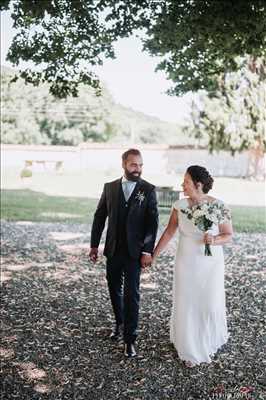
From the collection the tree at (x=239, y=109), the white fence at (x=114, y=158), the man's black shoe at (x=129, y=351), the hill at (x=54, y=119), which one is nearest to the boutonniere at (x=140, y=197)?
the man's black shoe at (x=129, y=351)

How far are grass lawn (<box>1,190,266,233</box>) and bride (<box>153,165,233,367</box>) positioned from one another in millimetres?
11004

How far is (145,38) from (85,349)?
523cm

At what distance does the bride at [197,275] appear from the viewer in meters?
5.21

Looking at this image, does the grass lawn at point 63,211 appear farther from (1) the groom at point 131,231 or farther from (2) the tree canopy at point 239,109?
(1) the groom at point 131,231

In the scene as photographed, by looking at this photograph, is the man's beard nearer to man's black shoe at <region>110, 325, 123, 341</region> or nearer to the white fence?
man's black shoe at <region>110, 325, 123, 341</region>

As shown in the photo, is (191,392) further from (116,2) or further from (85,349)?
(116,2)

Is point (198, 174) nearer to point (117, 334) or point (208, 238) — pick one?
point (208, 238)

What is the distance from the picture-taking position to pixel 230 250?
1234cm

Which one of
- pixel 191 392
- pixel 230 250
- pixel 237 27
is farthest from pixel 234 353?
pixel 230 250

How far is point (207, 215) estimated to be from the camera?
5117 millimetres

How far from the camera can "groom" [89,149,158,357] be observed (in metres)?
5.32

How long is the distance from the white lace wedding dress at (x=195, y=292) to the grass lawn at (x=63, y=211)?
1100 centimetres

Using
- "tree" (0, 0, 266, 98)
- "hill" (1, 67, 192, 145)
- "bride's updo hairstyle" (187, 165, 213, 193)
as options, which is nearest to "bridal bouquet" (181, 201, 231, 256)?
"bride's updo hairstyle" (187, 165, 213, 193)

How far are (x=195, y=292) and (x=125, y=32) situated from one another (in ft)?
15.0
